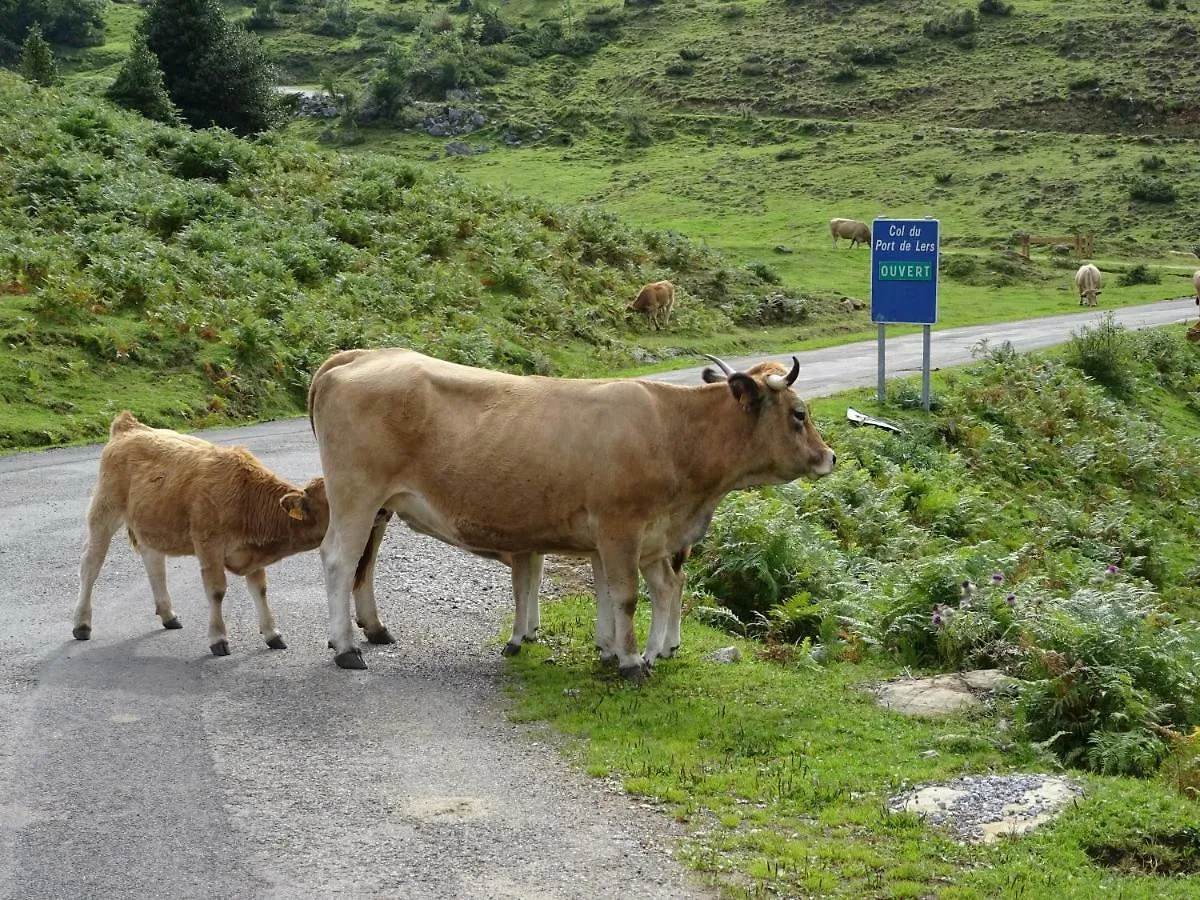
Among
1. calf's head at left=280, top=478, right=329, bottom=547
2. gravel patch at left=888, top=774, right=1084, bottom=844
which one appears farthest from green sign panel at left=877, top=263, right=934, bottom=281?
gravel patch at left=888, top=774, right=1084, bottom=844

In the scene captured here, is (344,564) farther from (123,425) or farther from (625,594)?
(123,425)

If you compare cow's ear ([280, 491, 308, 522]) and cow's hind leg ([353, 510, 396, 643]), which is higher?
cow's ear ([280, 491, 308, 522])

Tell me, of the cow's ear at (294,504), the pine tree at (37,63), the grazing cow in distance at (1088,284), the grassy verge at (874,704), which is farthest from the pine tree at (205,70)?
the cow's ear at (294,504)

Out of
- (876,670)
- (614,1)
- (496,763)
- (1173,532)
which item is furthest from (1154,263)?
(614,1)

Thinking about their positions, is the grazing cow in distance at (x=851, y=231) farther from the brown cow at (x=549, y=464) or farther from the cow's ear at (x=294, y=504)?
the cow's ear at (x=294, y=504)

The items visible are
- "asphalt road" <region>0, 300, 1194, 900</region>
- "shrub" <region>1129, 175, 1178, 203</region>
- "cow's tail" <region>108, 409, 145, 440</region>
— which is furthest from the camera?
"shrub" <region>1129, 175, 1178, 203</region>

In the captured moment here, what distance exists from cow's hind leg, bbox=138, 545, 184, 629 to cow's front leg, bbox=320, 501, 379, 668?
1.49m

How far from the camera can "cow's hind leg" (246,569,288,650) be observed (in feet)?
39.1

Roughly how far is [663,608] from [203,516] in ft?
12.3

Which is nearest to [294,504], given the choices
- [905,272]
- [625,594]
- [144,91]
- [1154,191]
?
[625,594]

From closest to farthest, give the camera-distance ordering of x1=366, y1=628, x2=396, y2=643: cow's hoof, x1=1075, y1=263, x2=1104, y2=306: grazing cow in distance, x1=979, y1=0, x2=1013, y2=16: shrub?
x1=366, y1=628, x2=396, y2=643: cow's hoof, x1=1075, y1=263, x2=1104, y2=306: grazing cow in distance, x1=979, y1=0, x2=1013, y2=16: shrub

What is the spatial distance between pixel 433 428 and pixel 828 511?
28.1ft

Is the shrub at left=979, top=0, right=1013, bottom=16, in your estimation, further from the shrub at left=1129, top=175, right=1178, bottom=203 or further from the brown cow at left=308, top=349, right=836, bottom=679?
the brown cow at left=308, top=349, right=836, bottom=679

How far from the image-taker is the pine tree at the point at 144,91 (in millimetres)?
43688
